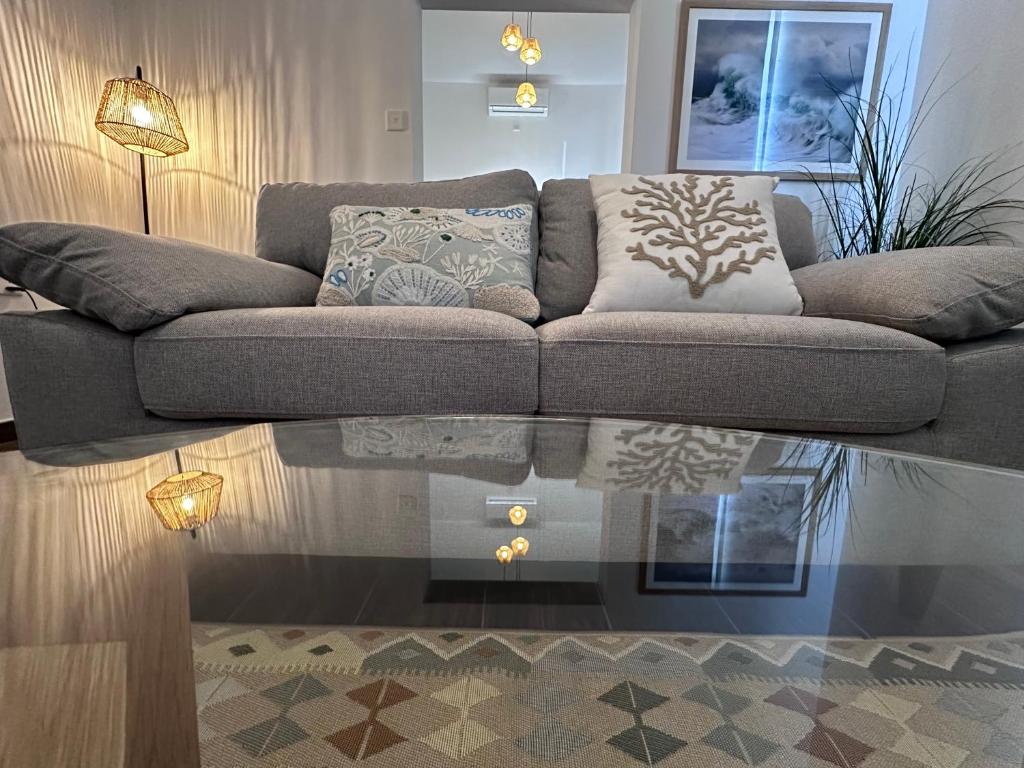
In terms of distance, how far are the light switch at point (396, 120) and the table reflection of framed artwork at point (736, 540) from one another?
2.79m

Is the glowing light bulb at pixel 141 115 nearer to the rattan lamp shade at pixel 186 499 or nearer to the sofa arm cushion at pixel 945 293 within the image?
the rattan lamp shade at pixel 186 499

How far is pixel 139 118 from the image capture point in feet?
8.05

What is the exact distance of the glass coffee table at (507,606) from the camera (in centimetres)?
27

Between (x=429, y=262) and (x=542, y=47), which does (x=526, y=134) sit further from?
(x=429, y=262)

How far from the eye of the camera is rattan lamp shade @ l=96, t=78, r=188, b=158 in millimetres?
2402

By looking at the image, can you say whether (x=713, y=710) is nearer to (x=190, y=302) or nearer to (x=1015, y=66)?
(x=190, y=302)

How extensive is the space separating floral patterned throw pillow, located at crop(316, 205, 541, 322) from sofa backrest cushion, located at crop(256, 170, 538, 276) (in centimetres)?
14

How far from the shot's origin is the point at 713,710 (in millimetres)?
289

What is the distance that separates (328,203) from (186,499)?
1.33 metres

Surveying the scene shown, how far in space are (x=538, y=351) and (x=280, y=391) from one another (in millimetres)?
467

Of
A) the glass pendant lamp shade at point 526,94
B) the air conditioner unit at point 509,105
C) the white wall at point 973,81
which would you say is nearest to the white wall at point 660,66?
the white wall at point 973,81

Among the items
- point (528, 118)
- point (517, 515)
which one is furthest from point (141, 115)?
point (528, 118)

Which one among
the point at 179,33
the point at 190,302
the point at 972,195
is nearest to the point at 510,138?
the point at 179,33

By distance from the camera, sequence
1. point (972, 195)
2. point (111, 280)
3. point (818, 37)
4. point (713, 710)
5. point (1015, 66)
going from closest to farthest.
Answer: point (713, 710), point (111, 280), point (1015, 66), point (972, 195), point (818, 37)
